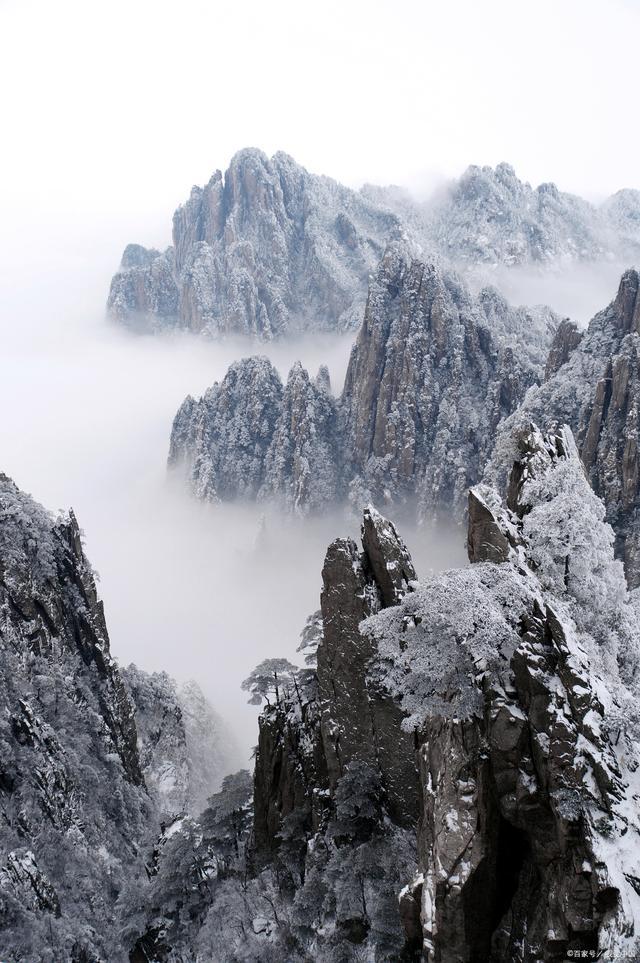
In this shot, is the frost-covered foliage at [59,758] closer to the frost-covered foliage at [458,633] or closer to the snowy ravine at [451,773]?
the snowy ravine at [451,773]

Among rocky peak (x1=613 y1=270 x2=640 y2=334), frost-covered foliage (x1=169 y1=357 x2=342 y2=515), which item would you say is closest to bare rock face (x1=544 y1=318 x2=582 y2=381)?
rocky peak (x1=613 y1=270 x2=640 y2=334)

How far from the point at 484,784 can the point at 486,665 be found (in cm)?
377

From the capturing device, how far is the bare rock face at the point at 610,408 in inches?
3489

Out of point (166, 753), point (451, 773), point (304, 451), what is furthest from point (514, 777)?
point (304, 451)

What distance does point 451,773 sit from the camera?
20312mm

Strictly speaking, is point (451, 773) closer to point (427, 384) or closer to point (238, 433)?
point (427, 384)

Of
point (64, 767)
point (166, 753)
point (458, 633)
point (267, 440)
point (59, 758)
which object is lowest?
point (166, 753)

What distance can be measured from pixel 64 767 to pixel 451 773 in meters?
35.4

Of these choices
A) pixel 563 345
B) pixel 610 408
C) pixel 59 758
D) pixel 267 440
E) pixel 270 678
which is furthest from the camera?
pixel 267 440

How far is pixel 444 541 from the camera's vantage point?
15062 cm

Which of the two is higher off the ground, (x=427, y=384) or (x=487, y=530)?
(x=487, y=530)

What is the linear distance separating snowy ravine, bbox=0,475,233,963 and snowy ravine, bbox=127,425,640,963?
4055mm

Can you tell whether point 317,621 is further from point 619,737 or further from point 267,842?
point 619,737

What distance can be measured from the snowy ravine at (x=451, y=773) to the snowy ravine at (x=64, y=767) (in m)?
4.06
